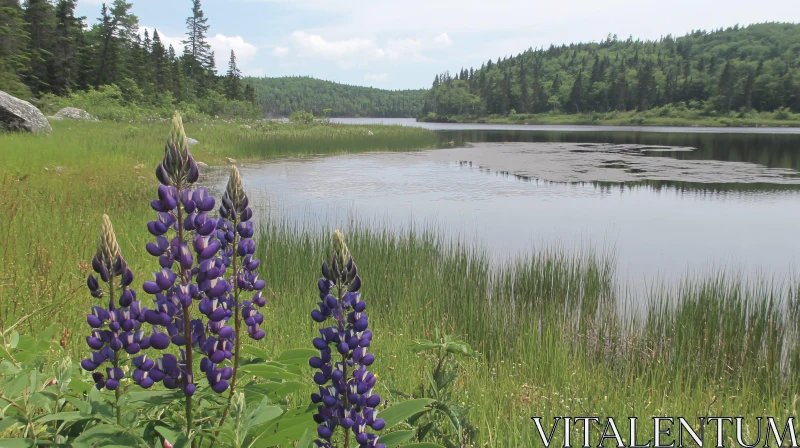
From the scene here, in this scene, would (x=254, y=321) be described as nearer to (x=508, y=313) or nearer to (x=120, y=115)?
(x=508, y=313)

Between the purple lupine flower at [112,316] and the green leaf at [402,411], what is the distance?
793 mm

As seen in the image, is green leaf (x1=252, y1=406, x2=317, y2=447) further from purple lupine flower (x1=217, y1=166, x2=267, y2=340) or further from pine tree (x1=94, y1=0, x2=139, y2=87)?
pine tree (x1=94, y1=0, x2=139, y2=87)

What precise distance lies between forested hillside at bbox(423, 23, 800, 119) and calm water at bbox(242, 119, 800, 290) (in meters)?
87.9

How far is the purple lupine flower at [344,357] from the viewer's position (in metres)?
1.58

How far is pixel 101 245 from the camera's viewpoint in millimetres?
1598

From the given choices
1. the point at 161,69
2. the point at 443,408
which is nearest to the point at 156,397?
the point at 443,408

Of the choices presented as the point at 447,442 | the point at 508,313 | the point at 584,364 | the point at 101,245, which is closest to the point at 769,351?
the point at 584,364

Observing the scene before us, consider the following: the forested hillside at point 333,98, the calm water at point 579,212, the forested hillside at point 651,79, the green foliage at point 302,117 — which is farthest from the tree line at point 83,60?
the forested hillside at point 333,98

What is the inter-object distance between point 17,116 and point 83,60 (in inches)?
1449

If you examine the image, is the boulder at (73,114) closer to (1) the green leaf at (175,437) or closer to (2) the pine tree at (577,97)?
(1) the green leaf at (175,437)

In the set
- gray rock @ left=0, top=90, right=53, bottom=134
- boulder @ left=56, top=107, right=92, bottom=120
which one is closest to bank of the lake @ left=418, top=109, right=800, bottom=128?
boulder @ left=56, top=107, right=92, bottom=120

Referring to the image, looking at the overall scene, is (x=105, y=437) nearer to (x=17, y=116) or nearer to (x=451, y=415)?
(x=451, y=415)

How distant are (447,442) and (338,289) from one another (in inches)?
50.2

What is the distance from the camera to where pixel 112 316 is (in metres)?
1.67
